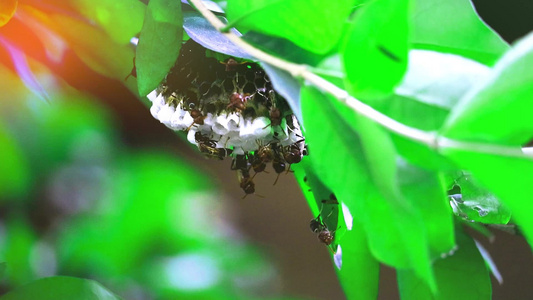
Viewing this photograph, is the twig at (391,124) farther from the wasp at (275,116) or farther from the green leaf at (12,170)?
A: the green leaf at (12,170)

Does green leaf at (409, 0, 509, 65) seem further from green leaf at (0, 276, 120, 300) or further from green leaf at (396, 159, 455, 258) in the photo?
green leaf at (0, 276, 120, 300)

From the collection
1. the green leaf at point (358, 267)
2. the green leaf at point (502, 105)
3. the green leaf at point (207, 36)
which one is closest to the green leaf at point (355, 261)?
the green leaf at point (358, 267)

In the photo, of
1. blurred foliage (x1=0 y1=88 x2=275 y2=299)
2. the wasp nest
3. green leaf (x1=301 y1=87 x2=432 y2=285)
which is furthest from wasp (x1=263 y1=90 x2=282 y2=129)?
blurred foliage (x1=0 y1=88 x2=275 y2=299)

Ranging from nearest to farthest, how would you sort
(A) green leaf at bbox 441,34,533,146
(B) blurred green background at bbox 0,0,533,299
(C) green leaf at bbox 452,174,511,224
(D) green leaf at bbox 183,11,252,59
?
1. (A) green leaf at bbox 441,34,533,146
2. (D) green leaf at bbox 183,11,252,59
3. (C) green leaf at bbox 452,174,511,224
4. (B) blurred green background at bbox 0,0,533,299

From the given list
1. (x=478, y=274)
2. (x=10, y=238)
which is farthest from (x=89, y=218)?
(x=478, y=274)

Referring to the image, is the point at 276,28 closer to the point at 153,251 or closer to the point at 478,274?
the point at 478,274

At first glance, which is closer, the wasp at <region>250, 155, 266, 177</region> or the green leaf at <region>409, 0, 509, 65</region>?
the green leaf at <region>409, 0, 509, 65</region>
